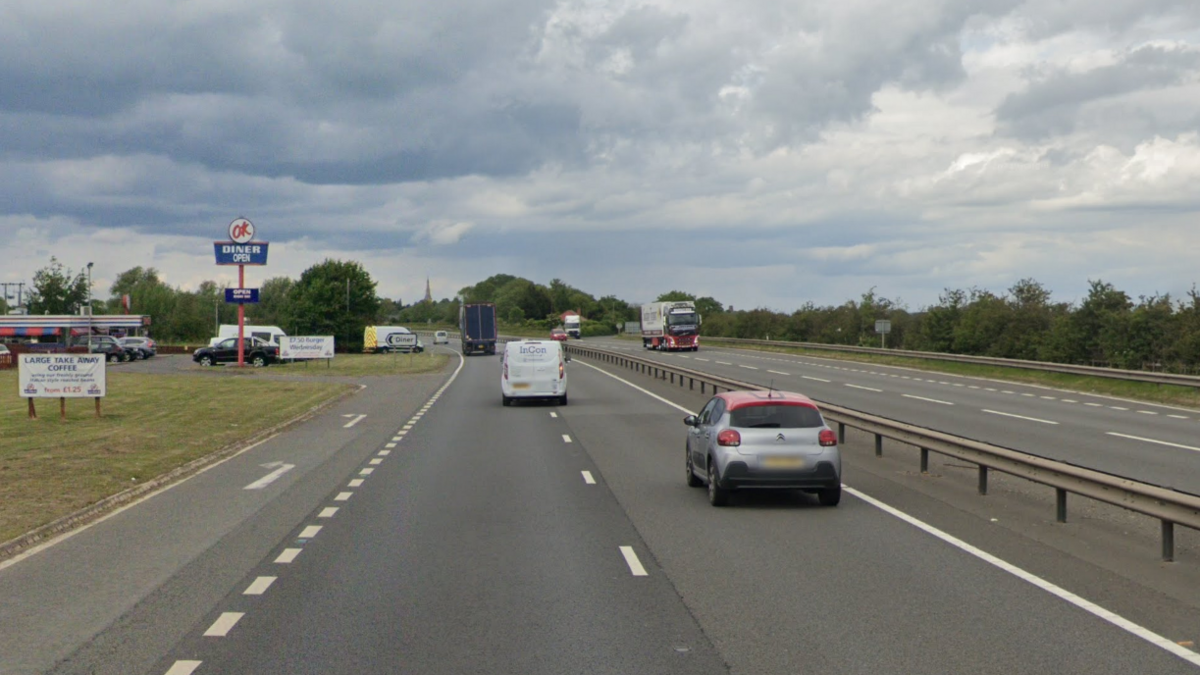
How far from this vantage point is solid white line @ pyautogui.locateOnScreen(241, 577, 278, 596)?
919cm

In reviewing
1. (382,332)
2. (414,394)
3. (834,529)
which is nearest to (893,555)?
(834,529)

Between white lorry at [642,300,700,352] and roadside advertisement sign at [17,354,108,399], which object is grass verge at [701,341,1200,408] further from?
roadside advertisement sign at [17,354,108,399]

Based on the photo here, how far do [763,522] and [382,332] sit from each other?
89822 mm

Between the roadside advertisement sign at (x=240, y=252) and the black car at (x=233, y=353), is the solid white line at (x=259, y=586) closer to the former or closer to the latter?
the roadside advertisement sign at (x=240, y=252)

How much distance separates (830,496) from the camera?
1398 cm

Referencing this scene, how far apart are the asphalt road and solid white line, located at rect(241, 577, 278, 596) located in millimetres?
12025

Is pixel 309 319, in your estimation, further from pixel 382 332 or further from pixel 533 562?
pixel 533 562

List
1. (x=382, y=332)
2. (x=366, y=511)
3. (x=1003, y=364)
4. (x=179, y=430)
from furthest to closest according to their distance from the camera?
(x=382, y=332) < (x=1003, y=364) < (x=179, y=430) < (x=366, y=511)

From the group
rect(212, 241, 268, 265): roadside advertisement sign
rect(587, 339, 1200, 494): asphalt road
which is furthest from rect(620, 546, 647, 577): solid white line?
rect(212, 241, 268, 265): roadside advertisement sign

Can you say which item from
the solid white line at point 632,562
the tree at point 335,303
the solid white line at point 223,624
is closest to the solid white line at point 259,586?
the solid white line at point 223,624

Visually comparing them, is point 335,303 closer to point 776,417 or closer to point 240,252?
point 240,252

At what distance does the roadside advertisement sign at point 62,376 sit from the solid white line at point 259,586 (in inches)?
881

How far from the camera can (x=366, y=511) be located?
1399cm

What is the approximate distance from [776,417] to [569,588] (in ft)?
17.8
